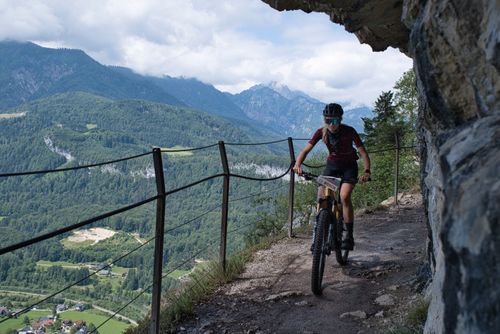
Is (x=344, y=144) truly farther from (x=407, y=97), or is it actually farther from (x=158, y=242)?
(x=407, y=97)

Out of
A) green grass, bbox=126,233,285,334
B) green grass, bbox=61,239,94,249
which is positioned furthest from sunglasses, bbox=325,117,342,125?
green grass, bbox=61,239,94,249

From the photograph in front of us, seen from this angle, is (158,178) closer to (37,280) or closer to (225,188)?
(225,188)

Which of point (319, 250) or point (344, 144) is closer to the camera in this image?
point (319, 250)

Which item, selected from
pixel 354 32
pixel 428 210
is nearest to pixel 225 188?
pixel 428 210

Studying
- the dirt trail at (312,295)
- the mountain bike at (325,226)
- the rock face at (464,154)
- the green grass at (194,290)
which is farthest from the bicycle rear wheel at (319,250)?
the green grass at (194,290)

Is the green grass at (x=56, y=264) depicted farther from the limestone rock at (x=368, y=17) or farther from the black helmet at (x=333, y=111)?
the black helmet at (x=333, y=111)

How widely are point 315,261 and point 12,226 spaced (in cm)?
16766

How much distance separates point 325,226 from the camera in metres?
6.07

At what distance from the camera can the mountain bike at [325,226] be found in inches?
234

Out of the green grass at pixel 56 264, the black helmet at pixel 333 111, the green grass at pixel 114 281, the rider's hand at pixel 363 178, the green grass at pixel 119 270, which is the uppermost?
the black helmet at pixel 333 111

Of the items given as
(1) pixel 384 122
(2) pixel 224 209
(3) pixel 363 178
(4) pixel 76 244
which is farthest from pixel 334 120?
(4) pixel 76 244

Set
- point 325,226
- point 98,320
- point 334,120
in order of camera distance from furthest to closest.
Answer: point 98,320 < point 334,120 < point 325,226

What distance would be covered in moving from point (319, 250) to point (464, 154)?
3.69 m

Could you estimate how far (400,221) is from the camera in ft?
36.3
